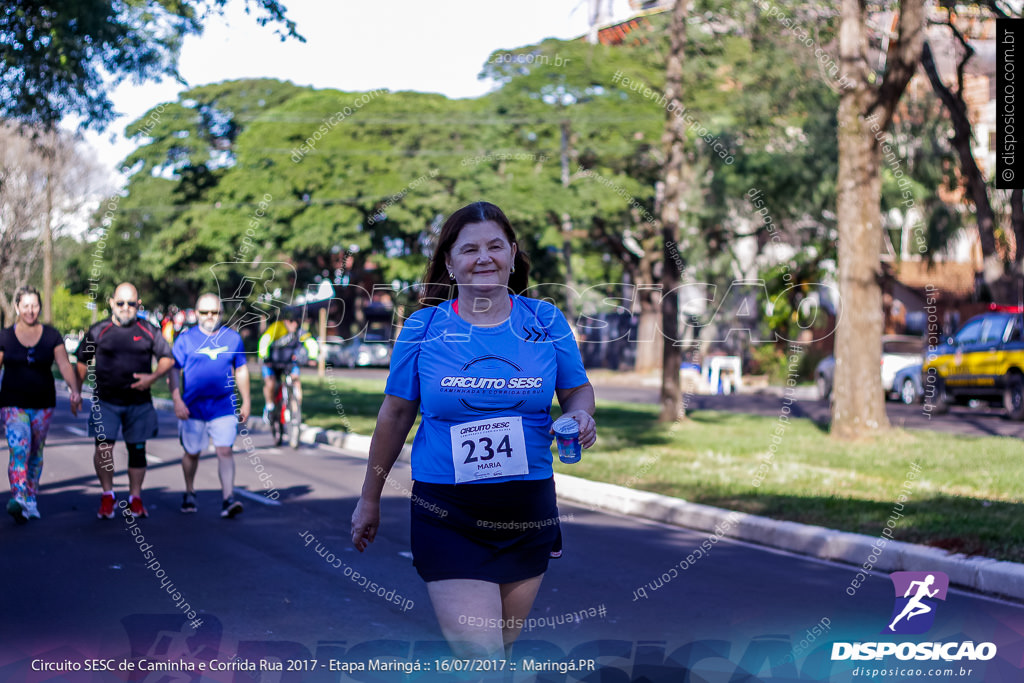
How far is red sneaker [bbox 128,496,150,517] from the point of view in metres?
9.34

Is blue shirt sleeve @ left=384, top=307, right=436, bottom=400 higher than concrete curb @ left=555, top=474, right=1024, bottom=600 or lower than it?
higher

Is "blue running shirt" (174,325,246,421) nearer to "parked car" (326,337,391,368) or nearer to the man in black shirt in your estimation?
the man in black shirt

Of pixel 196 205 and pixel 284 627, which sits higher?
pixel 196 205

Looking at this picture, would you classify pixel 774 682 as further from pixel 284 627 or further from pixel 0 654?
pixel 0 654

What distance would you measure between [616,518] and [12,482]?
521cm

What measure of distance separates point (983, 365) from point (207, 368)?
17950 mm

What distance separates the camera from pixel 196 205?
43438 mm

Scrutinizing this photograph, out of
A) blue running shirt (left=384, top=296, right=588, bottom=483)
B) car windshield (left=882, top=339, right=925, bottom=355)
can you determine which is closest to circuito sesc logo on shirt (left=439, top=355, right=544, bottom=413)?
blue running shirt (left=384, top=296, right=588, bottom=483)

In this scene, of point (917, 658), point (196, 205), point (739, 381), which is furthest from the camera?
point (196, 205)

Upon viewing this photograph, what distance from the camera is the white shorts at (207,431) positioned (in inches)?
376

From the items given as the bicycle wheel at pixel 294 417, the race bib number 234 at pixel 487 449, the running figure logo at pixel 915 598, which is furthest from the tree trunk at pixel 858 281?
the race bib number 234 at pixel 487 449

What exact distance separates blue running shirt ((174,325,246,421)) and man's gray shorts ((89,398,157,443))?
395 millimetres

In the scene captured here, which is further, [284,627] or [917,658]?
[284,627]

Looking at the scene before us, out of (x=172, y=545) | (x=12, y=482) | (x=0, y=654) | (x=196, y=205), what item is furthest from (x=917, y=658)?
(x=196, y=205)
